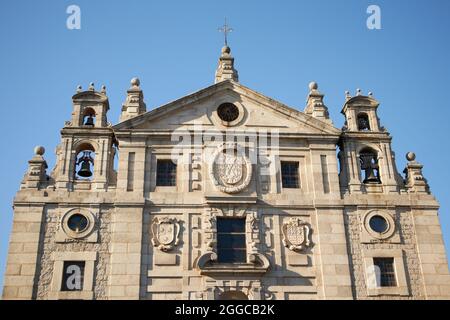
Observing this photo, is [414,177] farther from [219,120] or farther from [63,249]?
[63,249]

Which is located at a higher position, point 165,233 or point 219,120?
point 219,120

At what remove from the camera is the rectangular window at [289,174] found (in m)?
29.3

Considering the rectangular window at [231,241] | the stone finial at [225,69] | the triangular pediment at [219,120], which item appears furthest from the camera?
the stone finial at [225,69]

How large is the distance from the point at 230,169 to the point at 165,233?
413cm

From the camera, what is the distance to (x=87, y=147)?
97.0 feet

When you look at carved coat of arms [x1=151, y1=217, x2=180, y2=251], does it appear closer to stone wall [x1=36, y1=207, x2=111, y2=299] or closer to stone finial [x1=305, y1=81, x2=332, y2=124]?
stone wall [x1=36, y1=207, x2=111, y2=299]

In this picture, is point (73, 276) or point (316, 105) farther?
point (316, 105)

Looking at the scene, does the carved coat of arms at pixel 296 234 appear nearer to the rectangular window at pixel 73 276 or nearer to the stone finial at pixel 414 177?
the stone finial at pixel 414 177

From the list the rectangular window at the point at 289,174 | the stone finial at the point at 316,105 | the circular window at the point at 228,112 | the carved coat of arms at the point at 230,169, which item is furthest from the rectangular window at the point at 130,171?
the stone finial at the point at 316,105

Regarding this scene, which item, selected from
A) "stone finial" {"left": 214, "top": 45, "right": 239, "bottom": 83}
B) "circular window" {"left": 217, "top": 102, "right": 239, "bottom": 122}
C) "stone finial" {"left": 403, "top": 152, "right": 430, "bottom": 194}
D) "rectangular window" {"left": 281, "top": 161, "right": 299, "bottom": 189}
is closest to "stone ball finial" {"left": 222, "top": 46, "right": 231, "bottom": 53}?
"stone finial" {"left": 214, "top": 45, "right": 239, "bottom": 83}

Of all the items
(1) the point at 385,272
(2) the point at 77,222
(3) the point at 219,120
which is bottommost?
(1) the point at 385,272

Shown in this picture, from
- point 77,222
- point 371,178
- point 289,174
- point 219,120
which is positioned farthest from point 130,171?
point 371,178

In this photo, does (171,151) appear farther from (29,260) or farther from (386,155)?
(386,155)
